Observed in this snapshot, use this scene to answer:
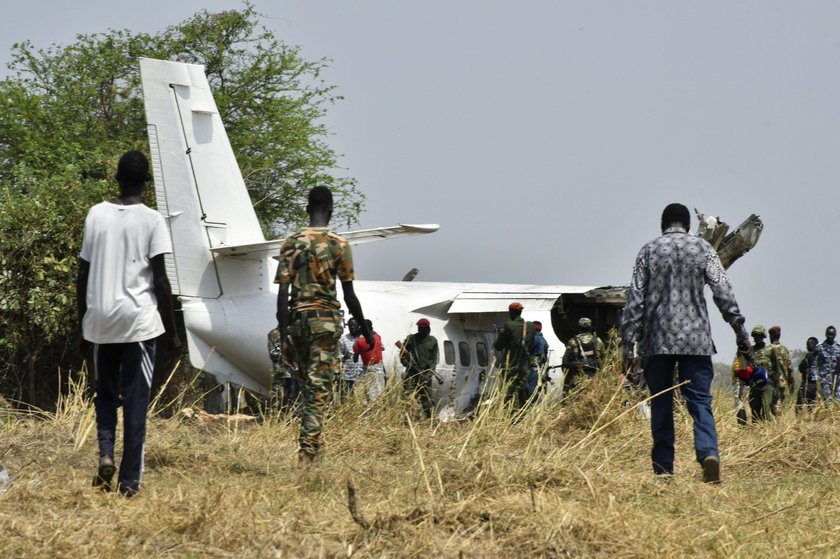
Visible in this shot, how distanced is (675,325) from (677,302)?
165mm

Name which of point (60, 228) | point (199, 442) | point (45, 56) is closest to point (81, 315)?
point (199, 442)

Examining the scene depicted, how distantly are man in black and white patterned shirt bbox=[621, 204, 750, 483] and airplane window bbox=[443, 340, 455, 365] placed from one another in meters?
9.88

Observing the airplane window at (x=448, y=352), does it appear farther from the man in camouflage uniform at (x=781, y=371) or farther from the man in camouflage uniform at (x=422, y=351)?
the man in camouflage uniform at (x=781, y=371)

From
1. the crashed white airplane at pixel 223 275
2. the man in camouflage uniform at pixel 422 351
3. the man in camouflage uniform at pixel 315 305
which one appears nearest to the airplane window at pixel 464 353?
the crashed white airplane at pixel 223 275

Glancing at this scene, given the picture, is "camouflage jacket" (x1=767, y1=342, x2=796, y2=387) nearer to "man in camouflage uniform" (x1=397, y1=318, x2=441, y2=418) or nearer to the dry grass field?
"man in camouflage uniform" (x1=397, y1=318, x2=441, y2=418)

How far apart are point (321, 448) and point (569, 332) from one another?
49.9 feet

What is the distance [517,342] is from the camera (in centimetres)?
1562

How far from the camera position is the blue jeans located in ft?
24.4

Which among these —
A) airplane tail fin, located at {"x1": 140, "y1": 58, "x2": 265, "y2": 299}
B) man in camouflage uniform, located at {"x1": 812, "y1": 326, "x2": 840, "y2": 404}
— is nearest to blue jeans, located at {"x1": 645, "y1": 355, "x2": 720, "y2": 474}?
airplane tail fin, located at {"x1": 140, "y1": 58, "x2": 265, "y2": 299}

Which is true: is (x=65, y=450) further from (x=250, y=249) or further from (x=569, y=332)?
(x=569, y=332)

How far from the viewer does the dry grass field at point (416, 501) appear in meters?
4.63

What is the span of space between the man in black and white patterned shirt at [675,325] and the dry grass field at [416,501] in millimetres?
466

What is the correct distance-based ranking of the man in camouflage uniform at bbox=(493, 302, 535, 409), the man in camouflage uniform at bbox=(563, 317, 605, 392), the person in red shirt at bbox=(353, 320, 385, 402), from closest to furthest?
the person in red shirt at bbox=(353, 320, 385, 402), the man in camouflage uniform at bbox=(493, 302, 535, 409), the man in camouflage uniform at bbox=(563, 317, 605, 392)

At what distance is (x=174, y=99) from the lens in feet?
53.5
